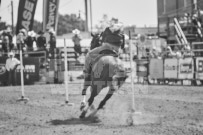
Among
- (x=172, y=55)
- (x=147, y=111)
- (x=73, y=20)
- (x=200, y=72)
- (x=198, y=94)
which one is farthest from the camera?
(x=73, y=20)

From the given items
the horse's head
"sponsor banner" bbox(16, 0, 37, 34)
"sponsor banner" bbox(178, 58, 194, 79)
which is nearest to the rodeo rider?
the horse's head

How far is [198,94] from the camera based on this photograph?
43.2ft

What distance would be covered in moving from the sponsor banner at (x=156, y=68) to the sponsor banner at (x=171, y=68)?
0.90 feet

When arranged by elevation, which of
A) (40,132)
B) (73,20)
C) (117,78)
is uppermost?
(73,20)

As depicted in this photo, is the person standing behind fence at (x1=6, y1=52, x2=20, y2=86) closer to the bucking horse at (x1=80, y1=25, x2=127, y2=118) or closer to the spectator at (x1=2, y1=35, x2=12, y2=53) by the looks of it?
the spectator at (x1=2, y1=35, x2=12, y2=53)

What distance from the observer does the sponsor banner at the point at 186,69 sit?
55.7 ft

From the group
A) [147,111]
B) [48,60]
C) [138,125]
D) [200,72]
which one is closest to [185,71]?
[200,72]

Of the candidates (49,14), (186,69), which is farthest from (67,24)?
(186,69)

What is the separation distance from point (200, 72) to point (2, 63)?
941cm

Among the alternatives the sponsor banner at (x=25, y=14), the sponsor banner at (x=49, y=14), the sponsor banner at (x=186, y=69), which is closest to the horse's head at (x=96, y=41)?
the sponsor banner at (x=186, y=69)

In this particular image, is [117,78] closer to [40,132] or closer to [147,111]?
[147,111]

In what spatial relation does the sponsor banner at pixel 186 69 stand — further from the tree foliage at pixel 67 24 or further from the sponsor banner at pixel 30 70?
the tree foliage at pixel 67 24

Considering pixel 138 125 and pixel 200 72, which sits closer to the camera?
pixel 138 125

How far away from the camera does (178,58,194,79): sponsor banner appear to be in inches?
669
